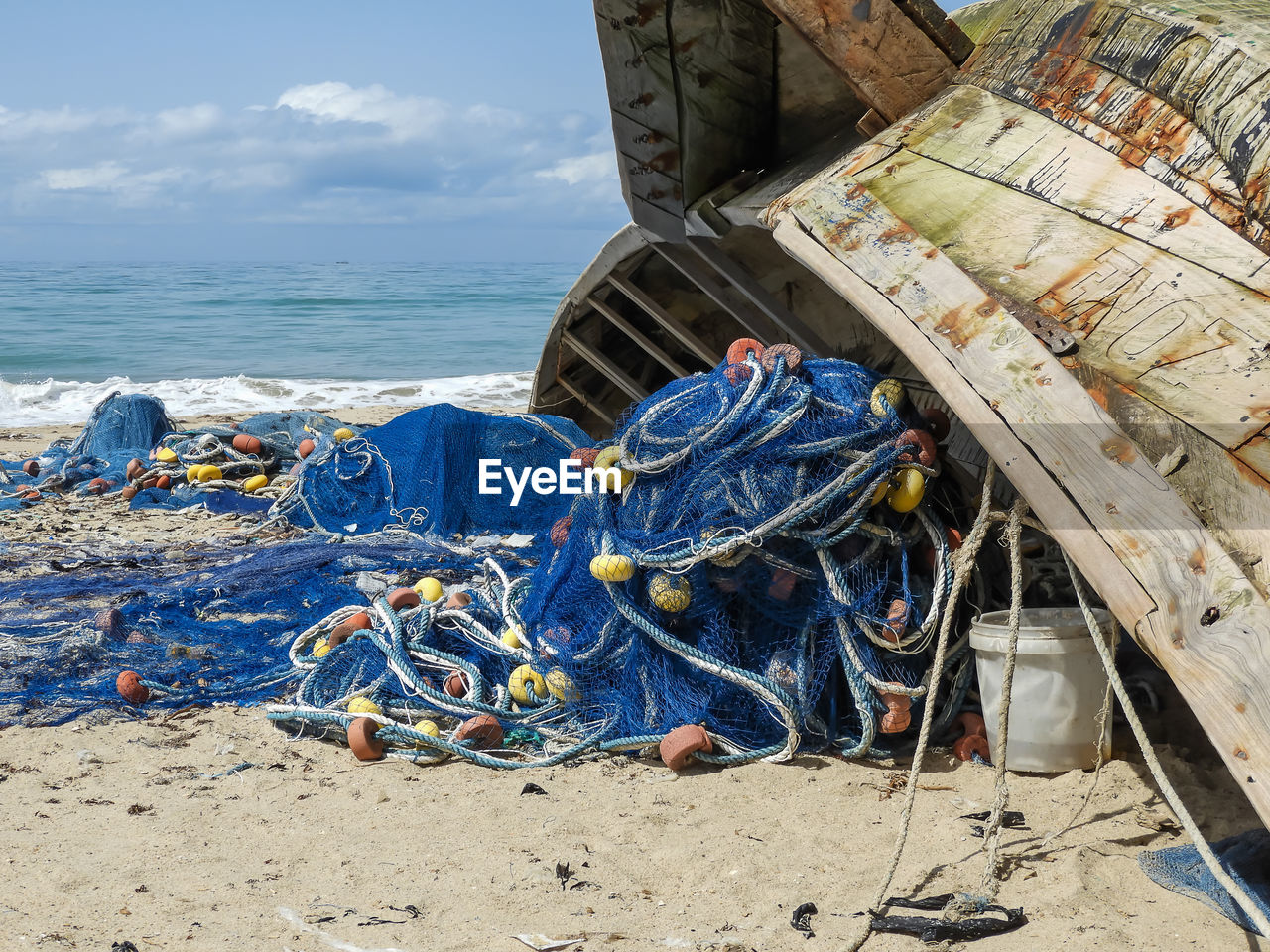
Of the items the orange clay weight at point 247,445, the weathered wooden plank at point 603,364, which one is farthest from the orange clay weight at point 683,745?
the orange clay weight at point 247,445

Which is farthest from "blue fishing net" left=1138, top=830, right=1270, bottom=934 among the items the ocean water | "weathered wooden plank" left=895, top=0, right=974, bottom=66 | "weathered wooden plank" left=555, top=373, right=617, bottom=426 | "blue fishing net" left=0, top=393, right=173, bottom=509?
the ocean water

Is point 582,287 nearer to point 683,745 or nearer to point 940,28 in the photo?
point 940,28

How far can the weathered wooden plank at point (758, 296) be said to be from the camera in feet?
19.2

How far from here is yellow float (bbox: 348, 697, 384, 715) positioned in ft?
13.1

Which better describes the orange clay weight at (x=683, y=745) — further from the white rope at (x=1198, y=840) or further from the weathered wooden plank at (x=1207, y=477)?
the weathered wooden plank at (x=1207, y=477)

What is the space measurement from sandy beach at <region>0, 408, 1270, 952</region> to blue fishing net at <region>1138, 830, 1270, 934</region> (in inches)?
1.9

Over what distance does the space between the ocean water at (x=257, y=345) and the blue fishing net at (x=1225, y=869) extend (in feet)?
43.7

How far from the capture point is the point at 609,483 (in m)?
3.99

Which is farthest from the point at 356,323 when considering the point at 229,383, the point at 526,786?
the point at 526,786

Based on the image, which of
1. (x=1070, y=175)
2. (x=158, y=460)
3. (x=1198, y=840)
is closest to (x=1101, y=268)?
(x=1070, y=175)

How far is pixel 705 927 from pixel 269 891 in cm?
118

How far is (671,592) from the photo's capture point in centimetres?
365

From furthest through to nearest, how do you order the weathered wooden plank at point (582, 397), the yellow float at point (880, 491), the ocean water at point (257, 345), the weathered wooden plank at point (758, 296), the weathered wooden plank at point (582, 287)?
1. the ocean water at point (257, 345)
2. the weathered wooden plank at point (582, 397)
3. the weathered wooden plank at point (582, 287)
4. the weathered wooden plank at point (758, 296)
5. the yellow float at point (880, 491)

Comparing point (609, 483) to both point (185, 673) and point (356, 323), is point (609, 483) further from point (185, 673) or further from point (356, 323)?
point (356, 323)
